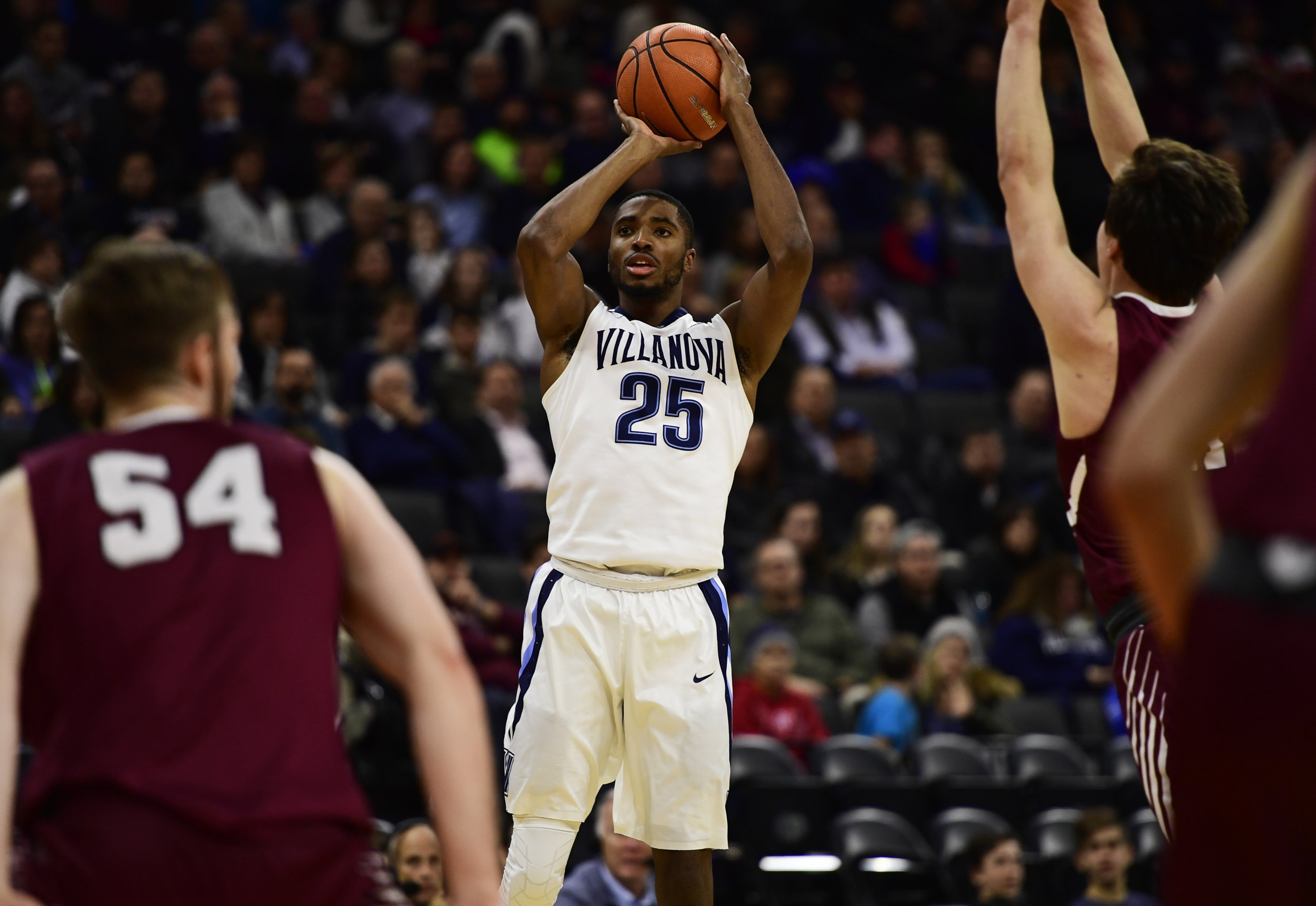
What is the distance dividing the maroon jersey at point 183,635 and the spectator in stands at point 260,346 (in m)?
9.14

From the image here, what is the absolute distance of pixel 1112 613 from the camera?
4703 millimetres

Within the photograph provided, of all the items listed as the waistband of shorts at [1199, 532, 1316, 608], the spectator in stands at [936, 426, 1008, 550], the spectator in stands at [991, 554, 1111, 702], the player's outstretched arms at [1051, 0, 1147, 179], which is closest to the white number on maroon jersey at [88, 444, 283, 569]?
the waistband of shorts at [1199, 532, 1316, 608]

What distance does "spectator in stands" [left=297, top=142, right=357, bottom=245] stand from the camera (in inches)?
562

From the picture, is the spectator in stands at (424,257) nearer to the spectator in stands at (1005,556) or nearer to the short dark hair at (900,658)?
the spectator in stands at (1005,556)

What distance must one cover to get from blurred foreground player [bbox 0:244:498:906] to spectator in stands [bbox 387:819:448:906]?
4689 millimetres

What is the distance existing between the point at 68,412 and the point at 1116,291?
7.41m

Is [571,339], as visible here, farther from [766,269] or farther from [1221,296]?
[1221,296]

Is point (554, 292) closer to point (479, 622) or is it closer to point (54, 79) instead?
point (479, 622)

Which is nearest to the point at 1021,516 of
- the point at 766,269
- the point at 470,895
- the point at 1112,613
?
the point at 766,269

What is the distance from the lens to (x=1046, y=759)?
1016 cm

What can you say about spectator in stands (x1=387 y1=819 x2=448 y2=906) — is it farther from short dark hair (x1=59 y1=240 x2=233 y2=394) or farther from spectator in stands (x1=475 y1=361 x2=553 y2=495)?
short dark hair (x1=59 y1=240 x2=233 y2=394)

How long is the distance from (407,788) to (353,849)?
6391 millimetres

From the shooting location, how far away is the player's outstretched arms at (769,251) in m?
5.91

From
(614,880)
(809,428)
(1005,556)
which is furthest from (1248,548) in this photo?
(809,428)
